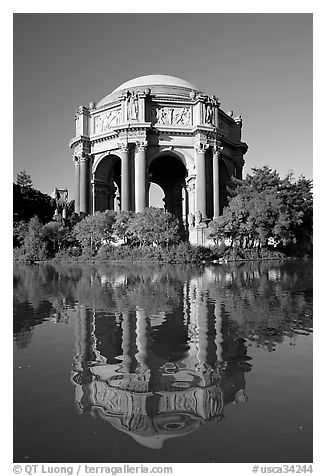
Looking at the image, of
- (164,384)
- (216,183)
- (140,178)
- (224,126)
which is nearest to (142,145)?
(140,178)

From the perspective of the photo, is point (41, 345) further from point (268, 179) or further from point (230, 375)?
point (268, 179)

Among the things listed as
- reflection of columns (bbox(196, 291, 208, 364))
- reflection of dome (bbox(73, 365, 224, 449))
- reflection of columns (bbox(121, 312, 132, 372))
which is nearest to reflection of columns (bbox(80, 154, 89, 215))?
reflection of columns (bbox(196, 291, 208, 364))

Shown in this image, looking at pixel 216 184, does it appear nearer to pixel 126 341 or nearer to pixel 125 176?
pixel 125 176

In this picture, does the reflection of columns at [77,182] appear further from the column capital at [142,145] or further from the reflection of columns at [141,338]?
the reflection of columns at [141,338]

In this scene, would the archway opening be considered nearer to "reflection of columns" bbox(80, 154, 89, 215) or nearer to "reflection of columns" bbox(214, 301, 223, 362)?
"reflection of columns" bbox(80, 154, 89, 215)

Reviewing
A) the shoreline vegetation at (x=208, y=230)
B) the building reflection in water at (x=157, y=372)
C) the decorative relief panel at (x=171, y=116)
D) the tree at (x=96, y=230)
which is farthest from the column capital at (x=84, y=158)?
the building reflection in water at (x=157, y=372)
